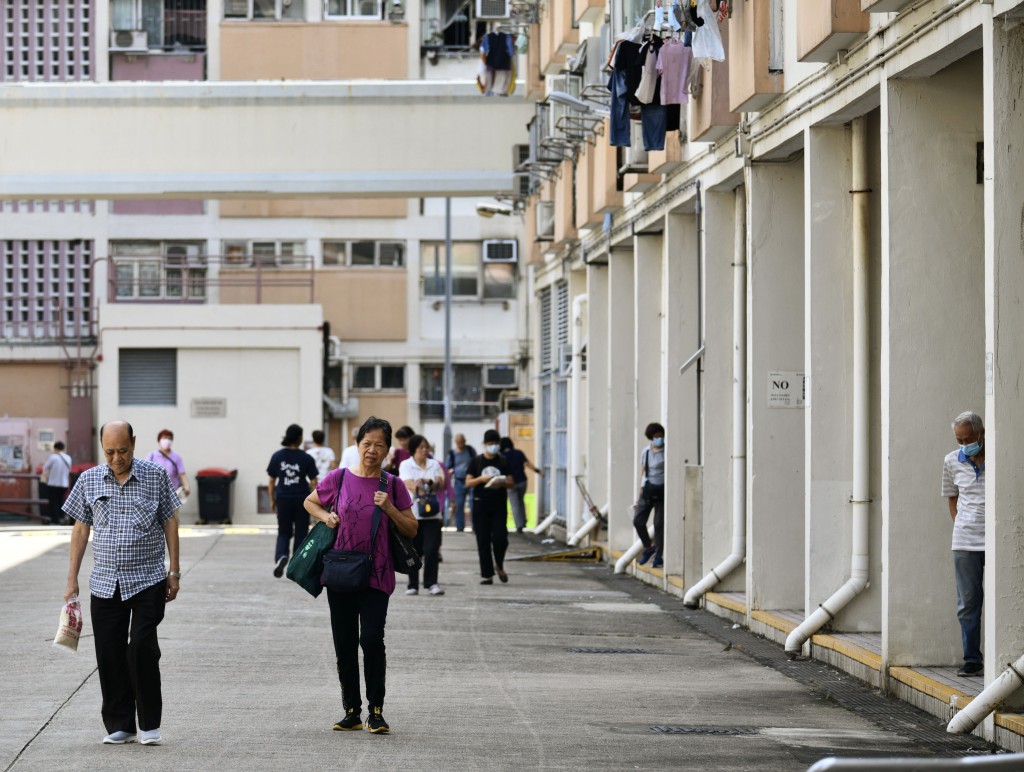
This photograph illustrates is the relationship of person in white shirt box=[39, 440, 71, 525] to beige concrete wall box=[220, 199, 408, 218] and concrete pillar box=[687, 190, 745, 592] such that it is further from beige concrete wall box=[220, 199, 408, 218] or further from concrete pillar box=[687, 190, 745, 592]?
concrete pillar box=[687, 190, 745, 592]

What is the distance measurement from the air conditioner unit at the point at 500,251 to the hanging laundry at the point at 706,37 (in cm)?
3679

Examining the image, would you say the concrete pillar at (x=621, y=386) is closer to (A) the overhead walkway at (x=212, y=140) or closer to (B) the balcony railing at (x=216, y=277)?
(A) the overhead walkway at (x=212, y=140)

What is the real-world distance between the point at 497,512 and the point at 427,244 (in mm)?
31394

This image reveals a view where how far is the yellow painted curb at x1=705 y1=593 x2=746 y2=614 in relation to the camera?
17.2m

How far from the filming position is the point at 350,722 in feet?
34.2

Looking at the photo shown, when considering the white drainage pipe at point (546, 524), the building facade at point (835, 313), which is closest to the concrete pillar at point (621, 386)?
the building facade at point (835, 313)

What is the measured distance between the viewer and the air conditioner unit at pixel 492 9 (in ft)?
93.3

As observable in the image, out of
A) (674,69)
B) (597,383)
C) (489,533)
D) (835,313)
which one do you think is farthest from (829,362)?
(597,383)

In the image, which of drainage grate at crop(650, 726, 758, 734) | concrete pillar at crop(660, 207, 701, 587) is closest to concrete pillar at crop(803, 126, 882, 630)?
drainage grate at crop(650, 726, 758, 734)

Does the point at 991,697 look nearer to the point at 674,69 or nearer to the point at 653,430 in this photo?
the point at 674,69

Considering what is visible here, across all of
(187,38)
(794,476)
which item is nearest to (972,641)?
(794,476)

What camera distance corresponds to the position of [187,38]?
52.7 metres

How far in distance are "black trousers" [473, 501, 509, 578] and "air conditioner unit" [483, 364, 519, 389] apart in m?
30.6

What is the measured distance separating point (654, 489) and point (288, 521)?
13.6ft
